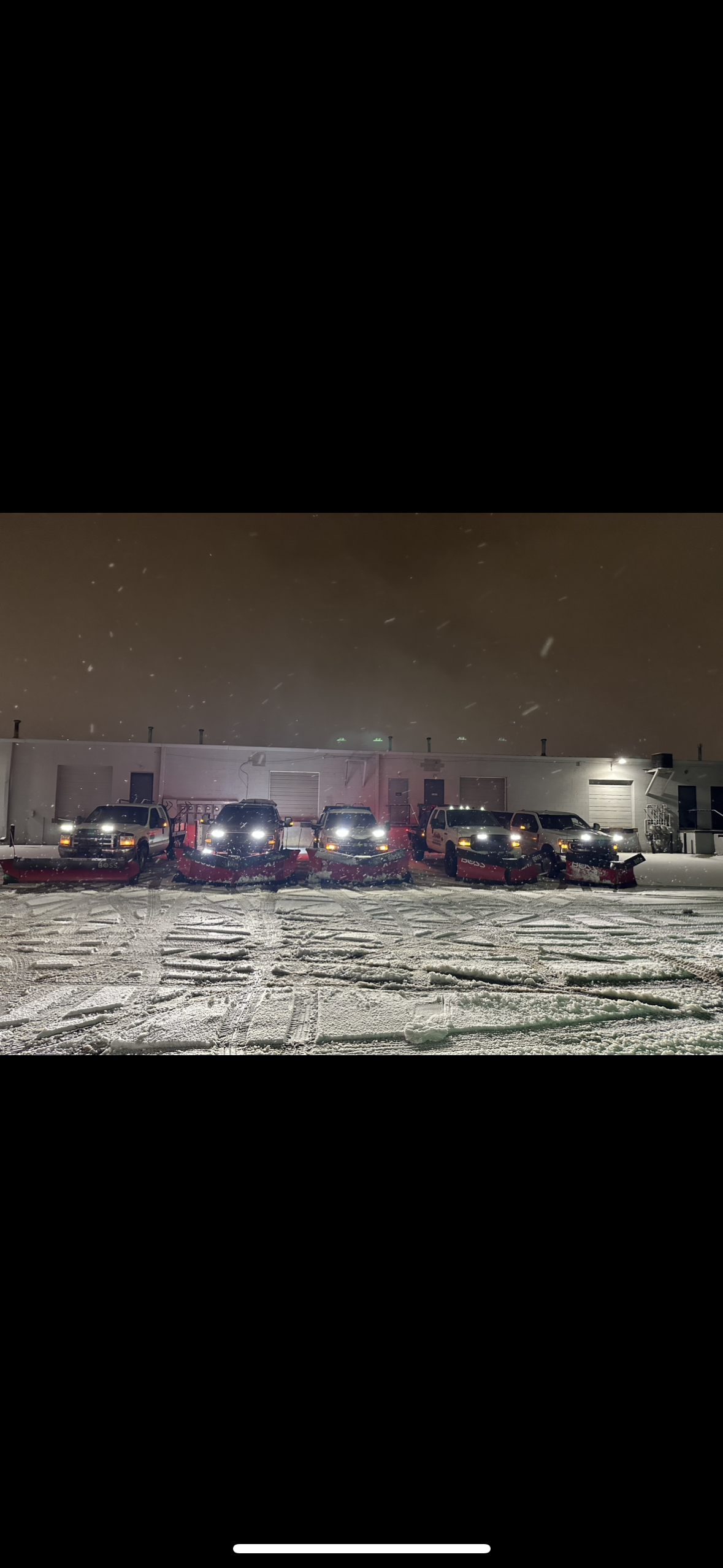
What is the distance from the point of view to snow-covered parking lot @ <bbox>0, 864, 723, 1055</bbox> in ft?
12.6

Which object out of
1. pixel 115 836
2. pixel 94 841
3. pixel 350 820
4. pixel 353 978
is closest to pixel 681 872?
pixel 350 820

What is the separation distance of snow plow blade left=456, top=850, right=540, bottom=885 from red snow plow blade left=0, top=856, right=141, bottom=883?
678 cm

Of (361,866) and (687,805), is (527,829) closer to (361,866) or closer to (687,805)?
(361,866)

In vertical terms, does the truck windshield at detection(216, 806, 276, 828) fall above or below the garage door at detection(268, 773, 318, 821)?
below

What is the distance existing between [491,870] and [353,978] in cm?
780

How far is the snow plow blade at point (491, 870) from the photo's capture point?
1238 centimetres

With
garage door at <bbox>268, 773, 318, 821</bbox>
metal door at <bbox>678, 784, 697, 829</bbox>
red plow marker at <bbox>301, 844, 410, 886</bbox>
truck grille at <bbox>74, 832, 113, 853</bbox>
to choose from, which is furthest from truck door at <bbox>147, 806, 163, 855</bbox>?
metal door at <bbox>678, 784, 697, 829</bbox>

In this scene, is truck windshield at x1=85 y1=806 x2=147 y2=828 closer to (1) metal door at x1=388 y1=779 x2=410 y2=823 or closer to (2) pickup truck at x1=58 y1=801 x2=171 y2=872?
(2) pickup truck at x1=58 y1=801 x2=171 y2=872

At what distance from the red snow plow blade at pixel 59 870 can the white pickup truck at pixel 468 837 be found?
6933 mm
